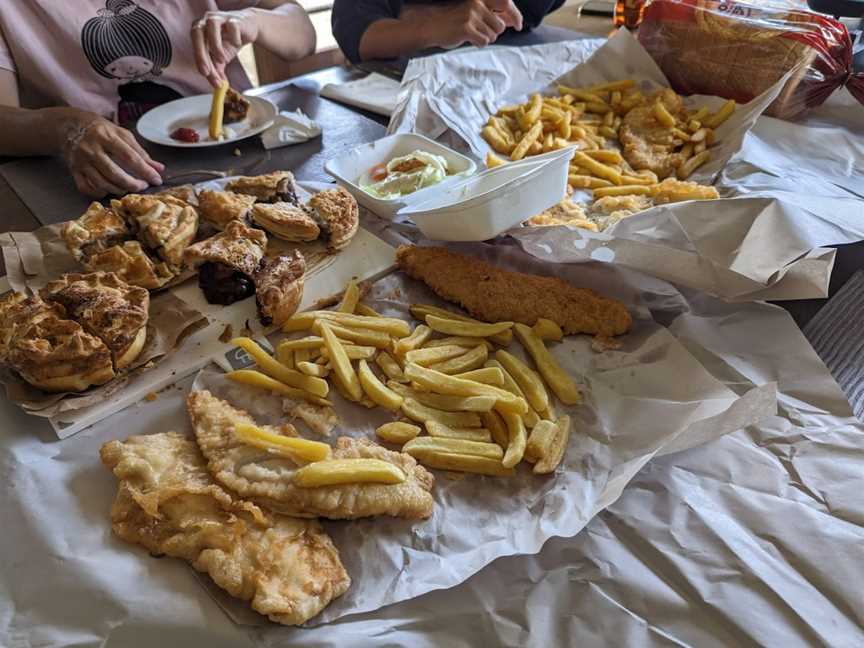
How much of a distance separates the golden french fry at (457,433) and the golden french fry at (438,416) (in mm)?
→ 18

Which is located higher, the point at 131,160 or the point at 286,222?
the point at 131,160

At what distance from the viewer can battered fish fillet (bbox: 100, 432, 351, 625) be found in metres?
1.39

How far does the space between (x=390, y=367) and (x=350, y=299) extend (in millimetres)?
354

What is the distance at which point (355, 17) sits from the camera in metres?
4.17

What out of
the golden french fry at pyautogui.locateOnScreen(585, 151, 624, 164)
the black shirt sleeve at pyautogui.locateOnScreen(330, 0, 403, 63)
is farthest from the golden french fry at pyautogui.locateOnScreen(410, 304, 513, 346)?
the black shirt sleeve at pyautogui.locateOnScreen(330, 0, 403, 63)

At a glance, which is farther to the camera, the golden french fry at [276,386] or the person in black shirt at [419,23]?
the person in black shirt at [419,23]

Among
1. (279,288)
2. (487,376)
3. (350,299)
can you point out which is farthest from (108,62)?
(487,376)

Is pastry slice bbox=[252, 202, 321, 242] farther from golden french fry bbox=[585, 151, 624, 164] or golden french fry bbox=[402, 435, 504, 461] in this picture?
golden french fry bbox=[585, 151, 624, 164]

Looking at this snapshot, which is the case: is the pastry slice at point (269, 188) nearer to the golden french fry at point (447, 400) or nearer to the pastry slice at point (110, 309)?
the pastry slice at point (110, 309)

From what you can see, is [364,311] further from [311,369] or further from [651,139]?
[651,139]

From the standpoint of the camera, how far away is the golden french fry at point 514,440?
1.69 metres

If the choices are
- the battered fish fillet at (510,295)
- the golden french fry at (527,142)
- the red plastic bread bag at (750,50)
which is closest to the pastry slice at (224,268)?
the battered fish fillet at (510,295)

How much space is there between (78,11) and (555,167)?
280 centimetres

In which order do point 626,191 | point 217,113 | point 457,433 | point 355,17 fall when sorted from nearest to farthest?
point 457,433
point 626,191
point 217,113
point 355,17
